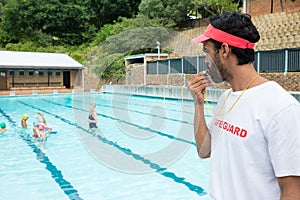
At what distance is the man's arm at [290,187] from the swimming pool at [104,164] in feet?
11.0

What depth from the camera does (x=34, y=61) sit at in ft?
85.3

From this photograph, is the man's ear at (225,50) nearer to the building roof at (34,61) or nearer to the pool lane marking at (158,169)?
the pool lane marking at (158,169)

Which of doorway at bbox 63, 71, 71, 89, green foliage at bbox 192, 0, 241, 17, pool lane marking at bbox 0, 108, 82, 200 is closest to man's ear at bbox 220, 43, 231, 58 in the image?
pool lane marking at bbox 0, 108, 82, 200

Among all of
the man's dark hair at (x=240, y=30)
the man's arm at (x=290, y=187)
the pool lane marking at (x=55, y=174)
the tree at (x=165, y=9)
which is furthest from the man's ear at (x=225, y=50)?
the tree at (x=165, y=9)

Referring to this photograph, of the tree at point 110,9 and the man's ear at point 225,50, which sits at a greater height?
the tree at point 110,9

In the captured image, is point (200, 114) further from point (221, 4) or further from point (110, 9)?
point (110, 9)

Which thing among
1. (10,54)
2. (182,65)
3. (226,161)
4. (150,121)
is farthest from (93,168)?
(10,54)

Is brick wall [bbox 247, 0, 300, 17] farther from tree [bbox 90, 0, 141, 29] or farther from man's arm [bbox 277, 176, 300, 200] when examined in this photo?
man's arm [bbox 277, 176, 300, 200]

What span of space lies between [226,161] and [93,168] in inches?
182

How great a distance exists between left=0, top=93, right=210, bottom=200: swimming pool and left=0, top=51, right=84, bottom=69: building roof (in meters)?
15.4

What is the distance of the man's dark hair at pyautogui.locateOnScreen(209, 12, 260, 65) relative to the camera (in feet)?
4.22

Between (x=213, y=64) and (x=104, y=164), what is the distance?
16.2ft

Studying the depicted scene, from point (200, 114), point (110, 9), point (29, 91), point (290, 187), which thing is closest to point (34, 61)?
point (29, 91)

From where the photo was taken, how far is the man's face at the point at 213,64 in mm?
1345
